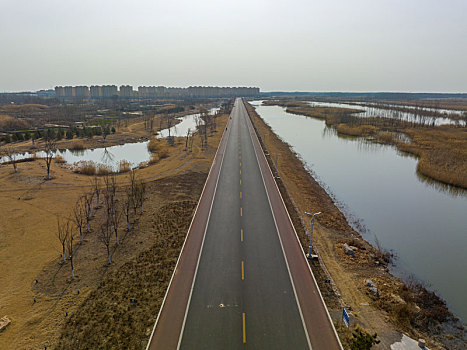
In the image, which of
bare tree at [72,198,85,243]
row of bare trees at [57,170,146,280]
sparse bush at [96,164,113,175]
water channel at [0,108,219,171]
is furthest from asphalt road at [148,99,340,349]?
water channel at [0,108,219,171]

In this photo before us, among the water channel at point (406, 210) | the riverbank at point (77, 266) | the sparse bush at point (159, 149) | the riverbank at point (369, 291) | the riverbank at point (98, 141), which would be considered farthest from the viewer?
the riverbank at point (98, 141)

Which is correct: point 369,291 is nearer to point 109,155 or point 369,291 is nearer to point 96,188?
point 96,188

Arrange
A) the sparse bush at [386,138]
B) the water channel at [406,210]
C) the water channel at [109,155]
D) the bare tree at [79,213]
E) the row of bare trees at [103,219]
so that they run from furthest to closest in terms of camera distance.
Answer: the sparse bush at [386,138]
the water channel at [109,155]
the bare tree at [79,213]
the row of bare trees at [103,219]
the water channel at [406,210]

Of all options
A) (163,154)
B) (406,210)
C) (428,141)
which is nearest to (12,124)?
(163,154)

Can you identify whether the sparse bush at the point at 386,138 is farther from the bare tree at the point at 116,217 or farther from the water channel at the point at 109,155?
the bare tree at the point at 116,217

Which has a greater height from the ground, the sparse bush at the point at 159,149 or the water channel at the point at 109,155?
the sparse bush at the point at 159,149

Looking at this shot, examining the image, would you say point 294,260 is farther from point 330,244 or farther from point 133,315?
point 133,315

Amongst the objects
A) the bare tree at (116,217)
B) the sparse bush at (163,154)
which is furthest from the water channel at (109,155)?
the bare tree at (116,217)
